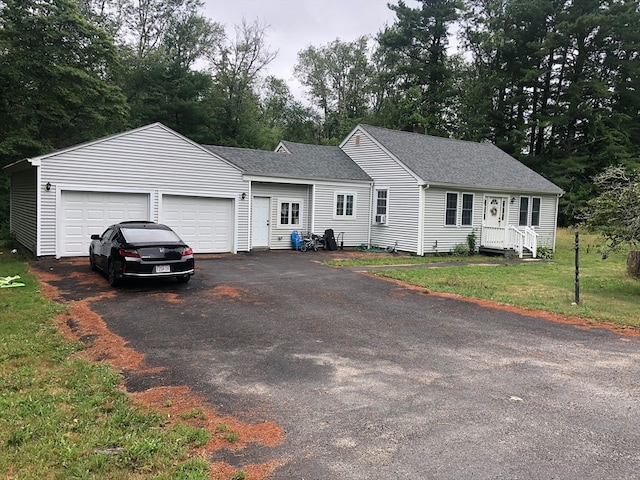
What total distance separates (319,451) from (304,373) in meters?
1.74

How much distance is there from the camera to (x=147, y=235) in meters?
10.3

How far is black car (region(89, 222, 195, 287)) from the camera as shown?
9.76 m

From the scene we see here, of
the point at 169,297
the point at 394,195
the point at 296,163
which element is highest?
the point at 296,163

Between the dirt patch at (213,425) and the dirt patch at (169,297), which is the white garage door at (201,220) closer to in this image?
the dirt patch at (169,297)

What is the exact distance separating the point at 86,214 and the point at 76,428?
1223 centimetres

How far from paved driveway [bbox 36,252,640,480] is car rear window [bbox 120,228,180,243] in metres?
1.16

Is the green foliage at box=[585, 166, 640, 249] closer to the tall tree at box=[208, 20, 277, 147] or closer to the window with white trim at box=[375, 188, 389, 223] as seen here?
the window with white trim at box=[375, 188, 389, 223]

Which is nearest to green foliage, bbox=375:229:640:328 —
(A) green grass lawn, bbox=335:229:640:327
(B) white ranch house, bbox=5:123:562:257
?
(A) green grass lawn, bbox=335:229:640:327

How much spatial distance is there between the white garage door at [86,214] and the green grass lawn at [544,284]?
24.7ft

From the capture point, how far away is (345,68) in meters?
47.9

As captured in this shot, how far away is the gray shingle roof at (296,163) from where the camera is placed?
18.4m

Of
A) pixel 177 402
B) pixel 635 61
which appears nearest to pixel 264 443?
pixel 177 402

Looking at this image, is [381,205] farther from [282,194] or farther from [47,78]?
[47,78]

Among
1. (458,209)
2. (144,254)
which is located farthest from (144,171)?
(458,209)
